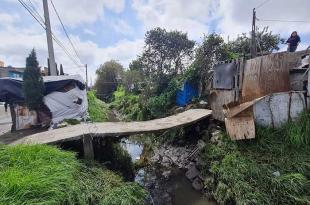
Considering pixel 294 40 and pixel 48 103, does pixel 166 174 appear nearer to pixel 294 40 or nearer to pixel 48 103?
pixel 48 103

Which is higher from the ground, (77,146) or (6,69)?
(6,69)

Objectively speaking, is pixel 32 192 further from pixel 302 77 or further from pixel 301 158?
pixel 302 77

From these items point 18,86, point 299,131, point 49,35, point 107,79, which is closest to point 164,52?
point 49,35

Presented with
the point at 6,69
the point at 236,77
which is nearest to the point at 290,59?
the point at 236,77

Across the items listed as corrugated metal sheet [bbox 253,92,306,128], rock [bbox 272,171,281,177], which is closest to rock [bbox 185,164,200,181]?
corrugated metal sheet [bbox 253,92,306,128]

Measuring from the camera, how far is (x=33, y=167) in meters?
4.03

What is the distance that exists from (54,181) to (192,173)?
4299 millimetres

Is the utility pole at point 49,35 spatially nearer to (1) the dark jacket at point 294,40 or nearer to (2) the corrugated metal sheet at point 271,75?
(2) the corrugated metal sheet at point 271,75

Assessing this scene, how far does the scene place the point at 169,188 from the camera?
652 cm

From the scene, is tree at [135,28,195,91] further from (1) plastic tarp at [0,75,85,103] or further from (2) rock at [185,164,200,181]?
(2) rock at [185,164,200,181]

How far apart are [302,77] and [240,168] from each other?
287 cm

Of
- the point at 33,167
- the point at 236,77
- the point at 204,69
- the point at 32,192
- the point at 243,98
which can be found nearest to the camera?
the point at 32,192

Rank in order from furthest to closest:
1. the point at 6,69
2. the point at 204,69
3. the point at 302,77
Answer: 1. the point at 6,69
2. the point at 204,69
3. the point at 302,77

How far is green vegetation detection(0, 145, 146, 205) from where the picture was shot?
322 centimetres
